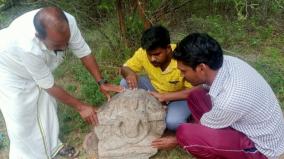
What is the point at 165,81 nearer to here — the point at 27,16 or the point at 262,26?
the point at 27,16

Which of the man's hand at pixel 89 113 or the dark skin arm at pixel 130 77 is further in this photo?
the dark skin arm at pixel 130 77

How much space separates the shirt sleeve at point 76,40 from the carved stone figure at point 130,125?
0.53 m

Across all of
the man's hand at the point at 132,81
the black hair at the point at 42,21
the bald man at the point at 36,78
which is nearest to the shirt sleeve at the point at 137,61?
the man's hand at the point at 132,81

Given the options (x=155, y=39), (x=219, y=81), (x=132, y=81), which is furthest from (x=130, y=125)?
(x=219, y=81)

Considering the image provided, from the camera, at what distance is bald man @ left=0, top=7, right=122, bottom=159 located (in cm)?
330

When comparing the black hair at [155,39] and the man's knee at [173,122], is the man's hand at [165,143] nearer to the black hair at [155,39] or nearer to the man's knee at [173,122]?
the man's knee at [173,122]

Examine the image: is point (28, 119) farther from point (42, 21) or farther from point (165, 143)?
point (165, 143)

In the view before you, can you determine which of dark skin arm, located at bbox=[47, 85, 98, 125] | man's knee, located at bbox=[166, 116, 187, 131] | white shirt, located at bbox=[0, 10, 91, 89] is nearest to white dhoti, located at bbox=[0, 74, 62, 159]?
white shirt, located at bbox=[0, 10, 91, 89]

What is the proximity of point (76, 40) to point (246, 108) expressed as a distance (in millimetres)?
1643

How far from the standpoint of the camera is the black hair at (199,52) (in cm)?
305

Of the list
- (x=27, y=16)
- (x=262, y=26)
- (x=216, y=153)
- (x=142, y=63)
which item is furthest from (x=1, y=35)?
(x=262, y=26)

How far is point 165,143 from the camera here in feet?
12.5

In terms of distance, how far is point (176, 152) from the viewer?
13.3 ft

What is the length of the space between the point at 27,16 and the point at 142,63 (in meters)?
1.17
